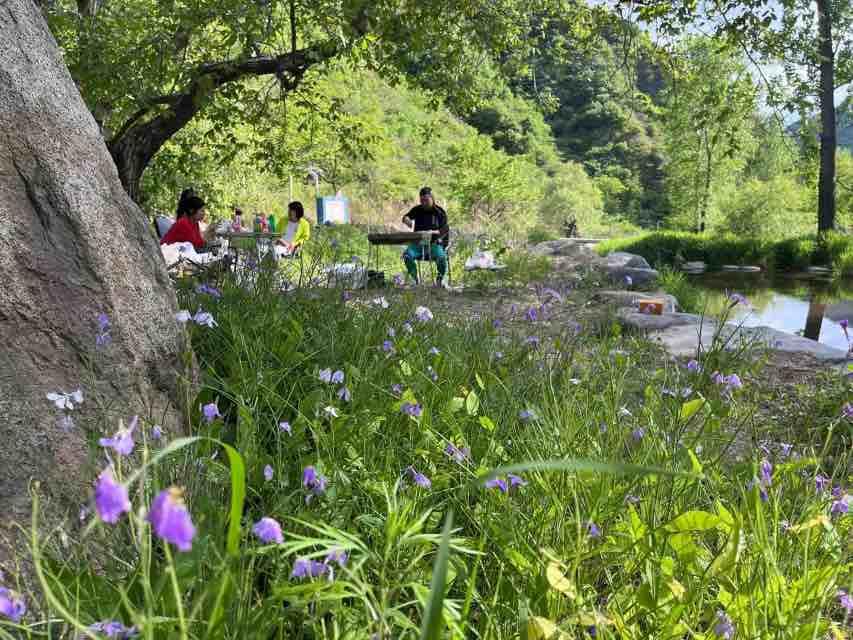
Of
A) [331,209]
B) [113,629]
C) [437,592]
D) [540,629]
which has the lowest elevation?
[540,629]

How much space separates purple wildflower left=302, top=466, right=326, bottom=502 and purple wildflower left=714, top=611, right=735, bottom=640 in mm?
716

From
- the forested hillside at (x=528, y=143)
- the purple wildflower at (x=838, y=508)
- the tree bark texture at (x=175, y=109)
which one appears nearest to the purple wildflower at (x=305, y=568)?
the purple wildflower at (x=838, y=508)

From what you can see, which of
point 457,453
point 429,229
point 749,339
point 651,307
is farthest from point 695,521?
point 429,229

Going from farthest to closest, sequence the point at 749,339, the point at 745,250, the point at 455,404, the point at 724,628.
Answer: the point at 745,250 → the point at 749,339 → the point at 455,404 → the point at 724,628

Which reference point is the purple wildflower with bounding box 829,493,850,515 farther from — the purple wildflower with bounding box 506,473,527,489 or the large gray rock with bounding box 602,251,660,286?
the large gray rock with bounding box 602,251,660,286

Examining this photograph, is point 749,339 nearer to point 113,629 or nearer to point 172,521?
point 113,629

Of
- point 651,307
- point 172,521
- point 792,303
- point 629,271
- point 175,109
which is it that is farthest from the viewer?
point 629,271

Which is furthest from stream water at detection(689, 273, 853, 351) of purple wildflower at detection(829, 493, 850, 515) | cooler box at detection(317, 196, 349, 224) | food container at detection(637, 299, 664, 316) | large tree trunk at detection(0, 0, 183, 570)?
cooler box at detection(317, 196, 349, 224)

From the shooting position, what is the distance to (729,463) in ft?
7.23

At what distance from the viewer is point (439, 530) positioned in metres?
1.53

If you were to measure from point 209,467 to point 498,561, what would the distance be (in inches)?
26.1

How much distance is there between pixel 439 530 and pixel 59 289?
3.72ft

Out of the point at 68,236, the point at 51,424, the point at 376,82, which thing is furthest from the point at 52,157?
the point at 376,82

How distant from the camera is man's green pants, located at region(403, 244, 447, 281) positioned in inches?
357
